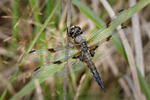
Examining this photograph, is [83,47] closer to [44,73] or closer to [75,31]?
[75,31]

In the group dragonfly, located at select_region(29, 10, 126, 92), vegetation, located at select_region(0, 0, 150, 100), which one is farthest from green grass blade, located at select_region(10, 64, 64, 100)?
dragonfly, located at select_region(29, 10, 126, 92)

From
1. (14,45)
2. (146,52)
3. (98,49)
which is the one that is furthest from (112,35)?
(146,52)

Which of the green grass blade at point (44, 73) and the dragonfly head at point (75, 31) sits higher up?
the dragonfly head at point (75, 31)

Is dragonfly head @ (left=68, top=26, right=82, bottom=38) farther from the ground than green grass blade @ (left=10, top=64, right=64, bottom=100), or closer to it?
farther from the ground

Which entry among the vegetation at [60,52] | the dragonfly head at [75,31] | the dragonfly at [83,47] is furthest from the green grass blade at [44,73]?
the dragonfly head at [75,31]

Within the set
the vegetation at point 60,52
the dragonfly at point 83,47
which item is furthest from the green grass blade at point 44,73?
the dragonfly at point 83,47

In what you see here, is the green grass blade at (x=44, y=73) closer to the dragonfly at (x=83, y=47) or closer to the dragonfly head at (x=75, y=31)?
the dragonfly at (x=83, y=47)

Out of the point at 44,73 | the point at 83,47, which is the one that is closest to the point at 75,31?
the point at 83,47

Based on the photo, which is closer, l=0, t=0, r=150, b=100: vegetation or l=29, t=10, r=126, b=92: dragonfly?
l=0, t=0, r=150, b=100: vegetation

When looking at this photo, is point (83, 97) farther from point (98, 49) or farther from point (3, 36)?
point (3, 36)

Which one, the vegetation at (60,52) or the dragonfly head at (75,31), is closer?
the vegetation at (60,52)

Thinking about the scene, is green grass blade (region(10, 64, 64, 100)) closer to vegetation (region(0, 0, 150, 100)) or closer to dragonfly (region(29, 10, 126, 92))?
vegetation (region(0, 0, 150, 100))
